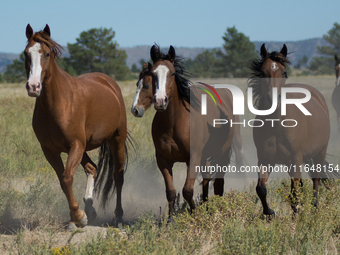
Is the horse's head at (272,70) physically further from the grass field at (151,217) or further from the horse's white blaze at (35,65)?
the horse's white blaze at (35,65)

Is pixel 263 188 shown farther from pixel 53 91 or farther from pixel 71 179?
pixel 53 91

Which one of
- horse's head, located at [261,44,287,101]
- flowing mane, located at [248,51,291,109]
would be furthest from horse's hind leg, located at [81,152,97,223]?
horse's head, located at [261,44,287,101]

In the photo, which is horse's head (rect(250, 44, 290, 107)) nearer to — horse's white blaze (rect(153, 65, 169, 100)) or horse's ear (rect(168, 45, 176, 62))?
horse's ear (rect(168, 45, 176, 62))

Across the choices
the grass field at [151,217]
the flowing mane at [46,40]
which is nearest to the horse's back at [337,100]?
the grass field at [151,217]

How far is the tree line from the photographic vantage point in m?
48.2

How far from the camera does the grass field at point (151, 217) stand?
383 centimetres

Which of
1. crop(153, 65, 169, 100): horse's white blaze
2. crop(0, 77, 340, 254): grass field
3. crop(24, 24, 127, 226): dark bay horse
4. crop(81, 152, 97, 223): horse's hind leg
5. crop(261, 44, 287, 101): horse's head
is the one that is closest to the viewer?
crop(0, 77, 340, 254): grass field

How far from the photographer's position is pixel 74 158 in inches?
190

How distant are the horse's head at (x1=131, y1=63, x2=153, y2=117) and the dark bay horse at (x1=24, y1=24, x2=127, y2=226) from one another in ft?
2.53

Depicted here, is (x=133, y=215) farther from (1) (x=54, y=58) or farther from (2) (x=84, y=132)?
(1) (x=54, y=58)

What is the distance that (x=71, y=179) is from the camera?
4742 mm

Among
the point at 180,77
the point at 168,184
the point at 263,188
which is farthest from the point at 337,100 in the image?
the point at 168,184

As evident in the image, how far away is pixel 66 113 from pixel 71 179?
0.82 metres

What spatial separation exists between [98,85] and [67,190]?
1.99 meters
